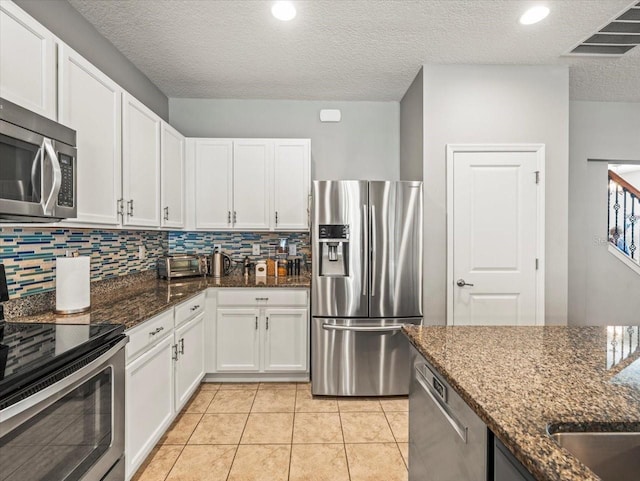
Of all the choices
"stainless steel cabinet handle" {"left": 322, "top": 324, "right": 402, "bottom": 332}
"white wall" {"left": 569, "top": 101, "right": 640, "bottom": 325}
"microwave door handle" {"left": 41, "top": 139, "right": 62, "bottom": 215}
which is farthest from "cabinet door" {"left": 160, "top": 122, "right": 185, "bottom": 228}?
"white wall" {"left": 569, "top": 101, "right": 640, "bottom": 325}

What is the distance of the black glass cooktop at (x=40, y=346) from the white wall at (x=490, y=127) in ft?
7.79

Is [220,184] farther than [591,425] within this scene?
Yes

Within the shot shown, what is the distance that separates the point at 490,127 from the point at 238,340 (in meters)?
2.85

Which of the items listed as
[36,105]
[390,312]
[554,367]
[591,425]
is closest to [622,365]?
[554,367]

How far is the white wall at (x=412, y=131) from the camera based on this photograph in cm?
303

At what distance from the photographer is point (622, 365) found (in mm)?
1116

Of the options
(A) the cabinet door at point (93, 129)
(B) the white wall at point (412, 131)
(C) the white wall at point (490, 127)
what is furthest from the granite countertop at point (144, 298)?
(B) the white wall at point (412, 131)

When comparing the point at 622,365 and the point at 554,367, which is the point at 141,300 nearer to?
the point at 554,367

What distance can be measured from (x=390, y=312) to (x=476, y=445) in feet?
6.40

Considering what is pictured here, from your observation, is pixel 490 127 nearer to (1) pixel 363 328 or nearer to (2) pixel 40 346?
(1) pixel 363 328

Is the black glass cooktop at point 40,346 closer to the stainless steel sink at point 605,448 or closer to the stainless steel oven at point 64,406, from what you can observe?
the stainless steel oven at point 64,406

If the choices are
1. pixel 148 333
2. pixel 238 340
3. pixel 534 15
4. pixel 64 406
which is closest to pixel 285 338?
pixel 238 340

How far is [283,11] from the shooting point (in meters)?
2.18

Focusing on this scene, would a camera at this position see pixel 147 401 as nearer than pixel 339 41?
Yes
